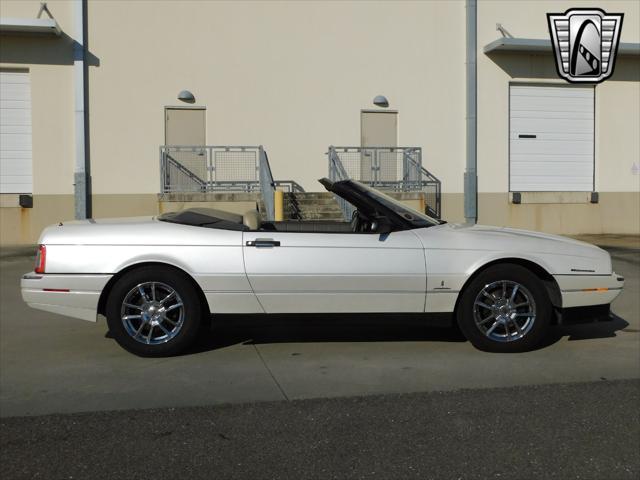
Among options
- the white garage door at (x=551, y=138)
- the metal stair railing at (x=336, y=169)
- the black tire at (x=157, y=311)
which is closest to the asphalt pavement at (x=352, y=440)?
the black tire at (x=157, y=311)

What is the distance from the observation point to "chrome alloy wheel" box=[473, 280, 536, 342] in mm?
5535

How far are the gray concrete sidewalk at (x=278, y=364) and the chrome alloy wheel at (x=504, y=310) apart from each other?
0.72 ft

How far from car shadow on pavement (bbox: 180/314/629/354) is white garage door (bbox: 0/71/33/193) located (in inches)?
420

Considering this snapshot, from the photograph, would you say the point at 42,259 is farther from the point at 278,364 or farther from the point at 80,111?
the point at 80,111

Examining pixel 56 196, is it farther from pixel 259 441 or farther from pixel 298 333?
pixel 259 441

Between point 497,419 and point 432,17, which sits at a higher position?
point 432,17

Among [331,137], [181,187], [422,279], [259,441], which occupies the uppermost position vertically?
[331,137]

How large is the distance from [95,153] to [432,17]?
8602mm

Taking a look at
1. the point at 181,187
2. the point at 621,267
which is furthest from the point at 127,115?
the point at 621,267

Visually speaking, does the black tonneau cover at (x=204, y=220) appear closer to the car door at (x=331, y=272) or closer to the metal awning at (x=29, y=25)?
the car door at (x=331, y=272)

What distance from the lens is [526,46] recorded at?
644 inches

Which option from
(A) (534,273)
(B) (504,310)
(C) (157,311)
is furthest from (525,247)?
(C) (157,311)

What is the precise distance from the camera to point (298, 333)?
6559 mm

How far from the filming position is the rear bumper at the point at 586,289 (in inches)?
219
